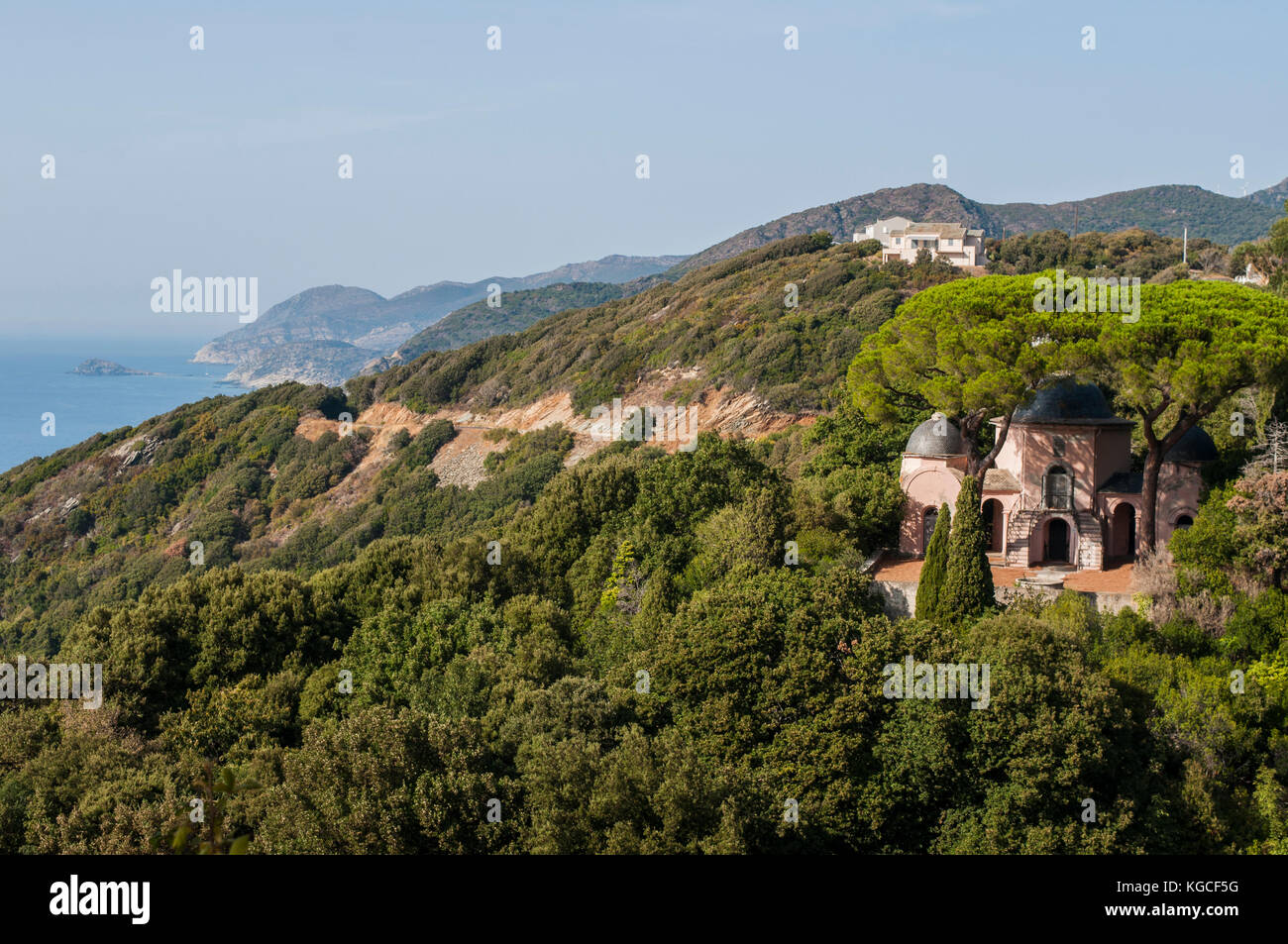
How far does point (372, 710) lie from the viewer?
20.9m

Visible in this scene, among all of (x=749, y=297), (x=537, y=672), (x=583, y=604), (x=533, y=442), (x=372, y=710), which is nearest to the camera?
(x=372, y=710)

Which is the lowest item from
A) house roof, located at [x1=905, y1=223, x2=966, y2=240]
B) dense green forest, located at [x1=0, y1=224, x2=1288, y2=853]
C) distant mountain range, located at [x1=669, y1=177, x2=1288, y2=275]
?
dense green forest, located at [x1=0, y1=224, x2=1288, y2=853]

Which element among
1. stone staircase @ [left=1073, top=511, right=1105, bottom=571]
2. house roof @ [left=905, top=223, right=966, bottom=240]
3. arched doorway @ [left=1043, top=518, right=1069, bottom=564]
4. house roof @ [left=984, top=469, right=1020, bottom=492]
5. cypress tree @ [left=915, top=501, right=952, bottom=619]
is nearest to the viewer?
cypress tree @ [left=915, top=501, right=952, bottom=619]

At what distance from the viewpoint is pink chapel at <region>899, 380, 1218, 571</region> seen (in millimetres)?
30156

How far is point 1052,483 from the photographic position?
101 ft

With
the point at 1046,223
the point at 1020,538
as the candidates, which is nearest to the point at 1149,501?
the point at 1020,538

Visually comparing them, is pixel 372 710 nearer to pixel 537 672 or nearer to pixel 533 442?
pixel 537 672

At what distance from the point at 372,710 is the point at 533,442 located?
45908 millimetres

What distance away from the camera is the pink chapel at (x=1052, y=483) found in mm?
30156

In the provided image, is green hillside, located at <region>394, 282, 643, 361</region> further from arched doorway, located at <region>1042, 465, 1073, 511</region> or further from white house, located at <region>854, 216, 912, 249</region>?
arched doorway, located at <region>1042, 465, 1073, 511</region>

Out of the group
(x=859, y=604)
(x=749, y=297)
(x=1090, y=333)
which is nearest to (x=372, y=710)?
(x=859, y=604)

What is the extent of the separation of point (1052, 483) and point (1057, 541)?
5.26 feet

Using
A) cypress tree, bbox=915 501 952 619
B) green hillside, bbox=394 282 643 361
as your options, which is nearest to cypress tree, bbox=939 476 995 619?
cypress tree, bbox=915 501 952 619

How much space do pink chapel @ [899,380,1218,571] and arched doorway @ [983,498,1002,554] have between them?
0.03m
